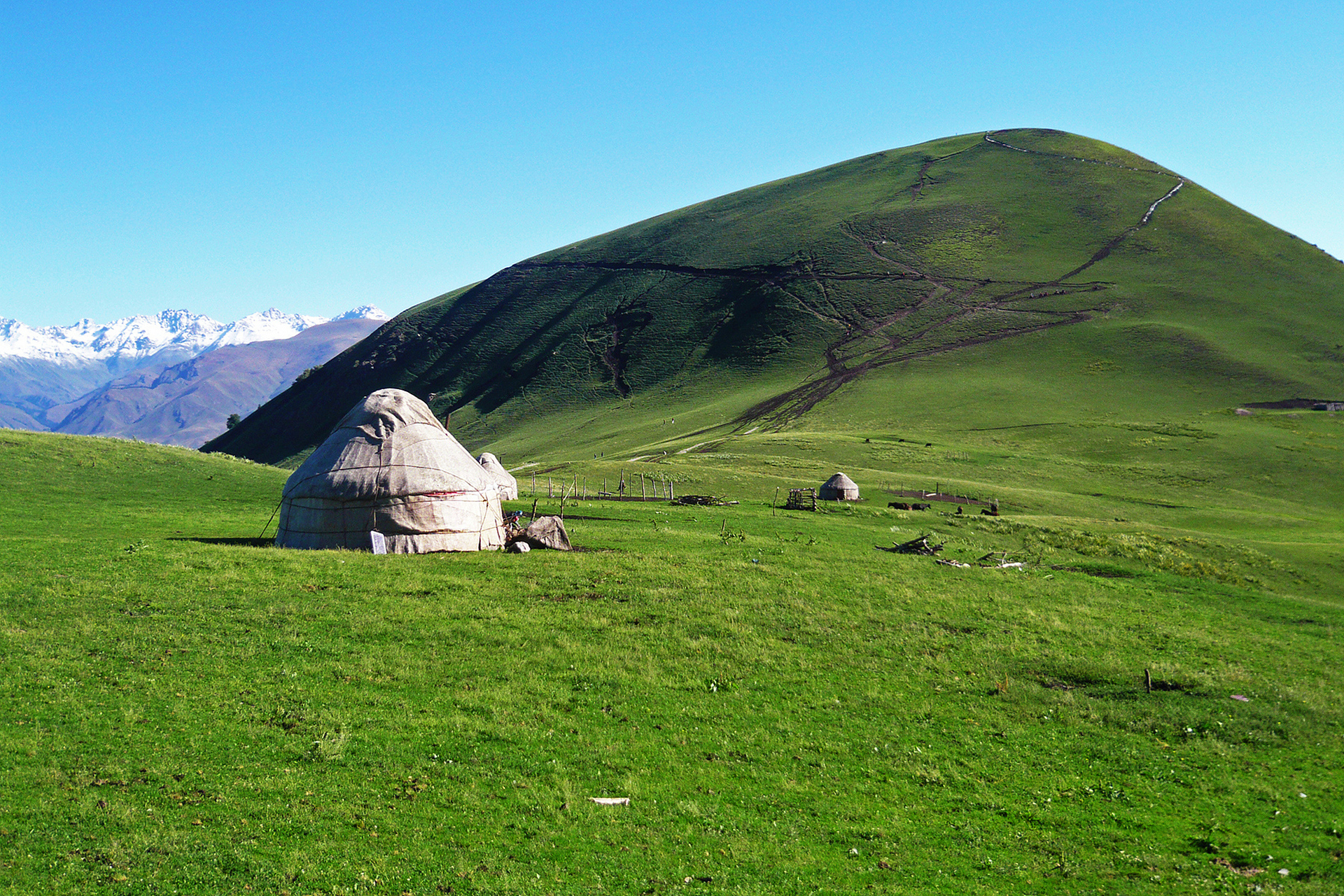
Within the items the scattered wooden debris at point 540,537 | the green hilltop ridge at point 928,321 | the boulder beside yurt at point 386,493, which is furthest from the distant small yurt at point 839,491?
the green hilltop ridge at point 928,321

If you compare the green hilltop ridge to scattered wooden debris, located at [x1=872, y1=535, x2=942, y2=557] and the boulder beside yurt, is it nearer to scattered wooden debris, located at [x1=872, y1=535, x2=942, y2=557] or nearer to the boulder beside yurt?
scattered wooden debris, located at [x1=872, y1=535, x2=942, y2=557]

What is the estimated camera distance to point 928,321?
14100 centimetres

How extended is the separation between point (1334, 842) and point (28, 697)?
77.0 ft

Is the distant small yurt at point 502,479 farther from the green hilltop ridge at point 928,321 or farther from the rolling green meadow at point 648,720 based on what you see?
the green hilltop ridge at point 928,321

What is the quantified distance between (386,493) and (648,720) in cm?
1776

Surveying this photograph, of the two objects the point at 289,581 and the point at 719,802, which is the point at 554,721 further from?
the point at 289,581

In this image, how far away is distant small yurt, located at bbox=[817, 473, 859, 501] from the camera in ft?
186

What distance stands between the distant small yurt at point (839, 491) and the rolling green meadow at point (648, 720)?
1970cm

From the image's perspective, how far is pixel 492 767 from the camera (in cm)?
1501

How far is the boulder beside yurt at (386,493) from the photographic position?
104 ft

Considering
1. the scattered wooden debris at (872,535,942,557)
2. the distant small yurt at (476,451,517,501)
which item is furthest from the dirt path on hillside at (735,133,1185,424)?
the scattered wooden debris at (872,535,942,557)

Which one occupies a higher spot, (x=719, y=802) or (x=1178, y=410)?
(x=1178, y=410)

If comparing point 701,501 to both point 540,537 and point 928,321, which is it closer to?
point 540,537

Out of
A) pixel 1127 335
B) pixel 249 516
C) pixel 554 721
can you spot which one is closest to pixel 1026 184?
pixel 1127 335
